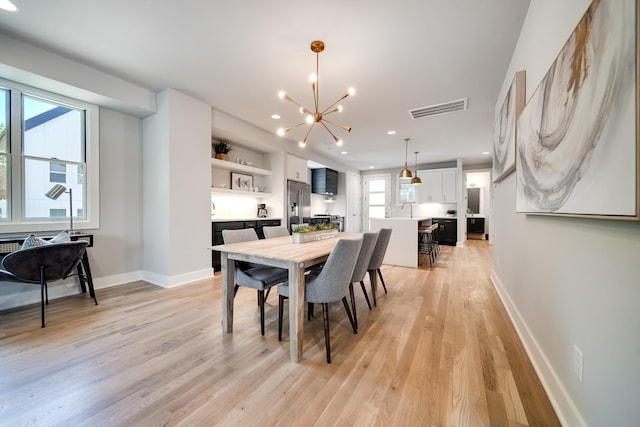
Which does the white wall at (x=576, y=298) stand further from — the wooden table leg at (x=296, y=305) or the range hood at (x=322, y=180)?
the range hood at (x=322, y=180)

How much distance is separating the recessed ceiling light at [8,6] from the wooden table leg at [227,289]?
259 centimetres

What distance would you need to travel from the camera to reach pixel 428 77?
2943 mm

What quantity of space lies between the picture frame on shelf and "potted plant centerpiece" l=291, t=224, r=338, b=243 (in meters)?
2.81

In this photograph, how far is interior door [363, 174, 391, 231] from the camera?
28.9 feet

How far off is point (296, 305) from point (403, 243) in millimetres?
3329

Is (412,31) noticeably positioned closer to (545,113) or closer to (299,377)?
(545,113)

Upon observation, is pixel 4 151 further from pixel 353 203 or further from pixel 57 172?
pixel 353 203

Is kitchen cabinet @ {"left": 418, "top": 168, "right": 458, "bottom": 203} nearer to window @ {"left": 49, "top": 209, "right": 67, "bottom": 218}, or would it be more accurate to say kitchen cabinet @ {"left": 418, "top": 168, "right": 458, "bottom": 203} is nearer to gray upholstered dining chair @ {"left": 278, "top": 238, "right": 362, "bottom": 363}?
gray upholstered dining chair @ {"left": 278, "top": 238, "right": 362, "bottom": 363}

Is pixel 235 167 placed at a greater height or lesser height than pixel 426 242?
greater

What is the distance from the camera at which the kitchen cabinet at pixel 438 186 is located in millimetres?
7468

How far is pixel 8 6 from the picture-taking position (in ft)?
6.56

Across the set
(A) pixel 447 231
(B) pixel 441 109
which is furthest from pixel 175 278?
(A) pixel 447 231

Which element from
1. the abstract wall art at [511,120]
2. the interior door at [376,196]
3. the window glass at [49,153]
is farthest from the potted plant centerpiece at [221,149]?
the interior door at [376,196]

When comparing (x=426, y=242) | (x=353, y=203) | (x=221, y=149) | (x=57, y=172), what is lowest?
(x=426, y=242)
